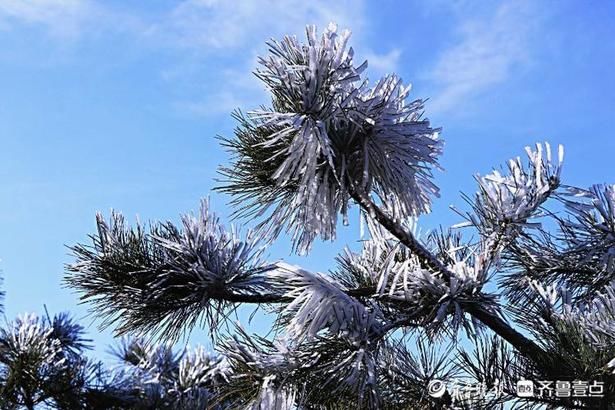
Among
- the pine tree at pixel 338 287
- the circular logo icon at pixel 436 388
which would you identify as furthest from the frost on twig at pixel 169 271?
the circular logo icon at pixel 436 388

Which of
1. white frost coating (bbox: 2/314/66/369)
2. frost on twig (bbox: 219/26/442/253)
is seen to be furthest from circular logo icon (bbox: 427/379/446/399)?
white frost coating (bbox: 2/314/66/369)

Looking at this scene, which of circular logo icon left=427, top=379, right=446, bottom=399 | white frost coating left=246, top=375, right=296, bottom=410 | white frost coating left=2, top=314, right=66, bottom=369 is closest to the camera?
white frost coating left=246, top=375, right=296, bottom=410

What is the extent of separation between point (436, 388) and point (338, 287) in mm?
240

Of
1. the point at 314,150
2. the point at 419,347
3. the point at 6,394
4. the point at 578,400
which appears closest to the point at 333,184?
the point at 314,150

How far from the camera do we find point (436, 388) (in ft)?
3.99

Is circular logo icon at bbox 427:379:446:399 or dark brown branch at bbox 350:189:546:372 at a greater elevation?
dark brown branch at bbox 350:189:546:372

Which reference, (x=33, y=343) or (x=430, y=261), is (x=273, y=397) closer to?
(x=430, y=261)

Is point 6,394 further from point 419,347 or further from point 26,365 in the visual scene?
point 419,347

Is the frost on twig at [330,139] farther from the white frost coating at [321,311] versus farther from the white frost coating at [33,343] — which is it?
the white frost coating at [33,343]

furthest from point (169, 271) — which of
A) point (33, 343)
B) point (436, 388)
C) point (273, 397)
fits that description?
point (33, 343)

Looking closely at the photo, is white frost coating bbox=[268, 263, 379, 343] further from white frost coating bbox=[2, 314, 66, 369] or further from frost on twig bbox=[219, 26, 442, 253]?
white frost coating bbox=[2, 314, 66, 369]

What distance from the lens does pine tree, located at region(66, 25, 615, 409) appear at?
3.35 ft

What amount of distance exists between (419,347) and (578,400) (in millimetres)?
248

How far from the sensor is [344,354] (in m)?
1.06
